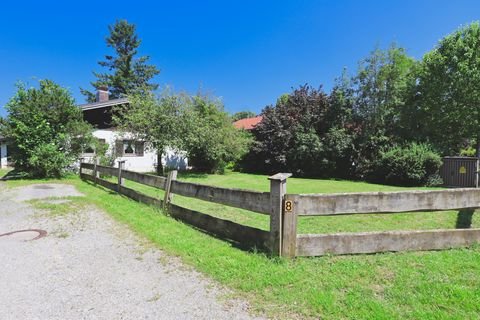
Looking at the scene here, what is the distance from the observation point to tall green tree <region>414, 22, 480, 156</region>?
591 inches

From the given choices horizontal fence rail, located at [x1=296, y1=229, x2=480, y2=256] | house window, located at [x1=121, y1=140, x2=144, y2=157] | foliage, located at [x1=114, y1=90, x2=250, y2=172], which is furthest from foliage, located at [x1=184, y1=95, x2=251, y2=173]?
horizontal fence rail, located at [x1=296, y1=229, x2=480, y2=256]

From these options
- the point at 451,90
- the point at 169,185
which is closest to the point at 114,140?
the point at 169,185

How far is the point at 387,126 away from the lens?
17.4 meters

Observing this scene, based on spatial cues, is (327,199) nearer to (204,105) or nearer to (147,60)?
(204,105)

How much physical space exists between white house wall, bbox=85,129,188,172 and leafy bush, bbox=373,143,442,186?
1254 cm

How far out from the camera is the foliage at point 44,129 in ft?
41.8

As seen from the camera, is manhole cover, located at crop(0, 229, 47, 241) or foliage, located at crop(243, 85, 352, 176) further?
foliage, located at crop(243, 85, 352, 176)

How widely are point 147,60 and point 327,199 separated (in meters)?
40.3

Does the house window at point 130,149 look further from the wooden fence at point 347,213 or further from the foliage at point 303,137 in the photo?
the wooden fence at point 347,213

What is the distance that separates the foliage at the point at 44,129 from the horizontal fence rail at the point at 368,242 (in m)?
13.5

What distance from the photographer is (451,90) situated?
15.7 meters

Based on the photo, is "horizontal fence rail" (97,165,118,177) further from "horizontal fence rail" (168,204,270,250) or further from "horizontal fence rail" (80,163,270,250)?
"horizontal fence rail" (168,204,270,250)

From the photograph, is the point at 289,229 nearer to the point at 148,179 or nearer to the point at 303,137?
the point at 148,179

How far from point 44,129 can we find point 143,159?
301 inches
